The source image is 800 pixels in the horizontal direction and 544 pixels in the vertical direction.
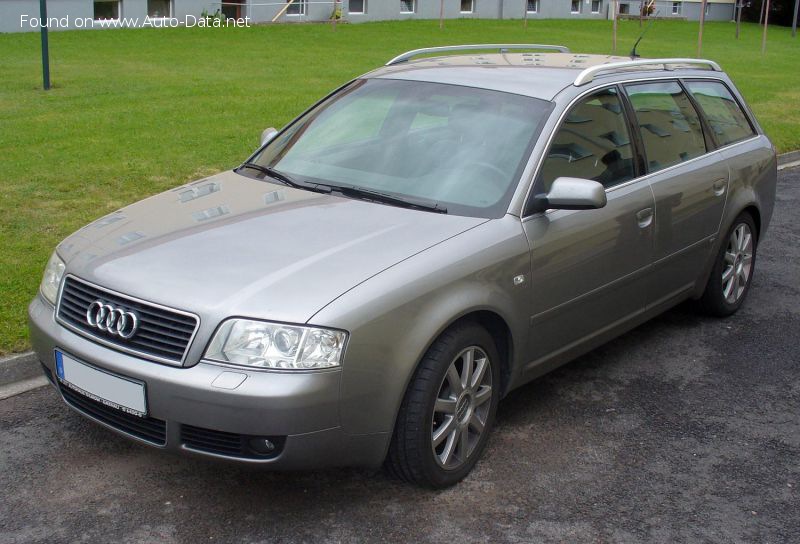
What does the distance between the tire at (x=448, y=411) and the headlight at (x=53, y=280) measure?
1.52 m

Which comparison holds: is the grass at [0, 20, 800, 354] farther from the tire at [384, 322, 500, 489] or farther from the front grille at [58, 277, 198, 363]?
the tire at [384, 322, 500, 489]

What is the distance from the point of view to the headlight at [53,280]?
4.21 meters

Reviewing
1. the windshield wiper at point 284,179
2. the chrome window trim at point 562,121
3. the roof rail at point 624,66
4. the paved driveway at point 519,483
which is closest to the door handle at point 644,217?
the chrome window trim at point 562,121

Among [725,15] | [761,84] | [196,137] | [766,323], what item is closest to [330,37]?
[761,84]

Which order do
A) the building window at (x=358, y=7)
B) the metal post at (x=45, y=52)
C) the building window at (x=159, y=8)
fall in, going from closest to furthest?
the metal post at (x=45, y=52) → the building window at (x=159, y=8) → the building window at (x=358, y=7)

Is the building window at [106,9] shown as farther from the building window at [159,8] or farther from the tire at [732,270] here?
the tire at [732,270]

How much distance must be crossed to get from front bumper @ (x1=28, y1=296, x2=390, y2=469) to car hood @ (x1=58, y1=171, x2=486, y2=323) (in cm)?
22

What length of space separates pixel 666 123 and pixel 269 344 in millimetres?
3049

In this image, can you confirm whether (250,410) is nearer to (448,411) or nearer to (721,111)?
(448,411)

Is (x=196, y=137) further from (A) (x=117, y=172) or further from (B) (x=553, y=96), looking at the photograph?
(B) (x=553, y=96)

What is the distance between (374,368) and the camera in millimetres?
3686

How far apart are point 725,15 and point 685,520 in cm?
5057

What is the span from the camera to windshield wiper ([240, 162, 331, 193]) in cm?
477

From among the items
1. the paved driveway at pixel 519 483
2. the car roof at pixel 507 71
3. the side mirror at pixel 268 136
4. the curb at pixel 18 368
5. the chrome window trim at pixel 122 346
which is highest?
the car roof at pixel 507 71
